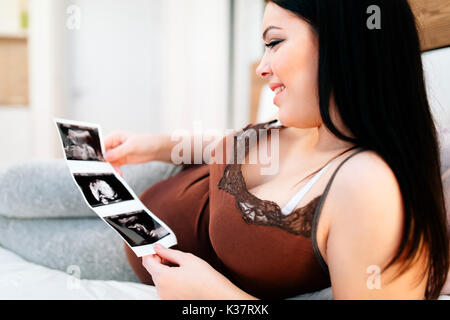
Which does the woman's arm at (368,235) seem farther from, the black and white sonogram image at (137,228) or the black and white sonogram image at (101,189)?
the black and white sonogram image at (101,189)

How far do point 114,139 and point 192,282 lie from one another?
Answer: 55cm

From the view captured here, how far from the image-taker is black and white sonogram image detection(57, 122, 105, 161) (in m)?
0.84

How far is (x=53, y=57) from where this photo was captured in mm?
2533

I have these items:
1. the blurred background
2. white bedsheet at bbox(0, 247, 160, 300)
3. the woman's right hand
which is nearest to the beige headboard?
the woman's right hand

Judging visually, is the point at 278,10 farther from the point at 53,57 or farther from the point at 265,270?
the point at 53,57

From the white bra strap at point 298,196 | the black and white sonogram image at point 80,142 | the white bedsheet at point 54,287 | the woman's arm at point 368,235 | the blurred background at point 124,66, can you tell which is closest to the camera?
the woman's arm at point 368,235

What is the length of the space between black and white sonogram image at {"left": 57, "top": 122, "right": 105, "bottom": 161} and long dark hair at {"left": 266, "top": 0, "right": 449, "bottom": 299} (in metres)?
0.58

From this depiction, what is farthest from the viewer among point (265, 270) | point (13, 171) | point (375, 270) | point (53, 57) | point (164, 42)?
point (164, 42)

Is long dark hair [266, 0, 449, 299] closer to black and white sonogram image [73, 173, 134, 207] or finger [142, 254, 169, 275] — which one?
finger [142, 254, 169, 275]

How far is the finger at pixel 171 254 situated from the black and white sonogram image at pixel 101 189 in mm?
175

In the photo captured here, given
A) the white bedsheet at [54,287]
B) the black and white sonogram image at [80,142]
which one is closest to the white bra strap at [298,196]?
the white bedsheet at [54,287]

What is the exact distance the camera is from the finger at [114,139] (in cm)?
99

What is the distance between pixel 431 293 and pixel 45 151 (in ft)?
8.48

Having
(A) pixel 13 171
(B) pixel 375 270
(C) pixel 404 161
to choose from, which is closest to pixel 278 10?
(C) pixel 404 161
